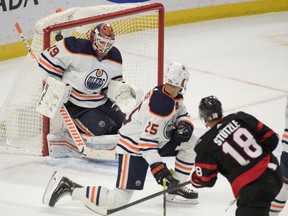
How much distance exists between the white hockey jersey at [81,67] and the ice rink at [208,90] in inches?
17.1

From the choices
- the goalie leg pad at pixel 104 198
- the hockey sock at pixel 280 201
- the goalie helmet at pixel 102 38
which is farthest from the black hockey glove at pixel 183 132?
the goalie helmet at pixel 102 38

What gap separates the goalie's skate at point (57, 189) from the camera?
4.37 metres

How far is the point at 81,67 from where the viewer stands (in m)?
4.93

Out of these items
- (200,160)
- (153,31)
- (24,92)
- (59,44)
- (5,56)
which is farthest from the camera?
(5,56)

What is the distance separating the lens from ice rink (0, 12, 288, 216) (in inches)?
175

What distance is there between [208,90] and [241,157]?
10.4 feet

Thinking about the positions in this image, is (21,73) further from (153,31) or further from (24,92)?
(153,31)

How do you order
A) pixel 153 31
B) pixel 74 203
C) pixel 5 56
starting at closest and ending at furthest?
pixel 74 203, pixel 153 31, pixel 5 56

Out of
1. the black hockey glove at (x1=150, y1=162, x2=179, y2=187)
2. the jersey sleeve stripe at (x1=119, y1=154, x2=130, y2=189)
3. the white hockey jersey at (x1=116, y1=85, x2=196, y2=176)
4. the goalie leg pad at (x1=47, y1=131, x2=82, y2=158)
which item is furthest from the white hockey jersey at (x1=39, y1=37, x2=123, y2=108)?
the black hockey glove at (x1=150, y1=162, x2=179, y2=187)

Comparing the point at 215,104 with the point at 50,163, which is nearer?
the point at 215,104

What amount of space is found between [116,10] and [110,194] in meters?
1.72

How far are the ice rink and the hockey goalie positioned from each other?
17 cm

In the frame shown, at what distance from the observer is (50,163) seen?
510cm

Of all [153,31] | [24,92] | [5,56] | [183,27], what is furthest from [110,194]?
[183,27]
